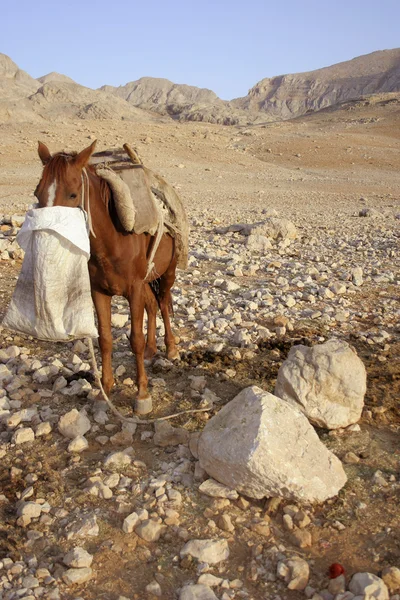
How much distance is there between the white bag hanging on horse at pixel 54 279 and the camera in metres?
3.31

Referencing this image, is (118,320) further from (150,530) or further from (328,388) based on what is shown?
(150,530)

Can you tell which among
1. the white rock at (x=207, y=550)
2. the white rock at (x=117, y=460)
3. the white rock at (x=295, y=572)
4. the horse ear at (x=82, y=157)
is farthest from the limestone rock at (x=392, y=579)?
the horse ear at (x=82, y=157)

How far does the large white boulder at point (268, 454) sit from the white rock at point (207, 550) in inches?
15.6

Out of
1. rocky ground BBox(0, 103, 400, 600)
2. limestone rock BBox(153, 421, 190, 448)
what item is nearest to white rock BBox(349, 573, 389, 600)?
rocky ground BBox(0, 103, 400, 600)

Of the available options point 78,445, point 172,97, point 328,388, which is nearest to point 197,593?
point 78,445

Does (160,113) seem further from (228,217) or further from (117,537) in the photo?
(117,537)

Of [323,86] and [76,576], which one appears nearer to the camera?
[76,576]

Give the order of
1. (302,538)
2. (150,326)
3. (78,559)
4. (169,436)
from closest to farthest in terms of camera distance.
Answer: (78,559) < (302,538) < (169,436) < (150,326)

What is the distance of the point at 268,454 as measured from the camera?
3027mm

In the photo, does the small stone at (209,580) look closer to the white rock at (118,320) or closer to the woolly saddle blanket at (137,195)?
the woolly saddle blanket at (137,195)

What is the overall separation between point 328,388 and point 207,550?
1553mm

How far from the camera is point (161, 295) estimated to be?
18.5 feet

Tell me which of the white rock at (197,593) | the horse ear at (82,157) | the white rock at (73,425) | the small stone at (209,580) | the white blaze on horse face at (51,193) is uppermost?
the horse ear at (82,157)

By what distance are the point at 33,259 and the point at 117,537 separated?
1.75 metres
